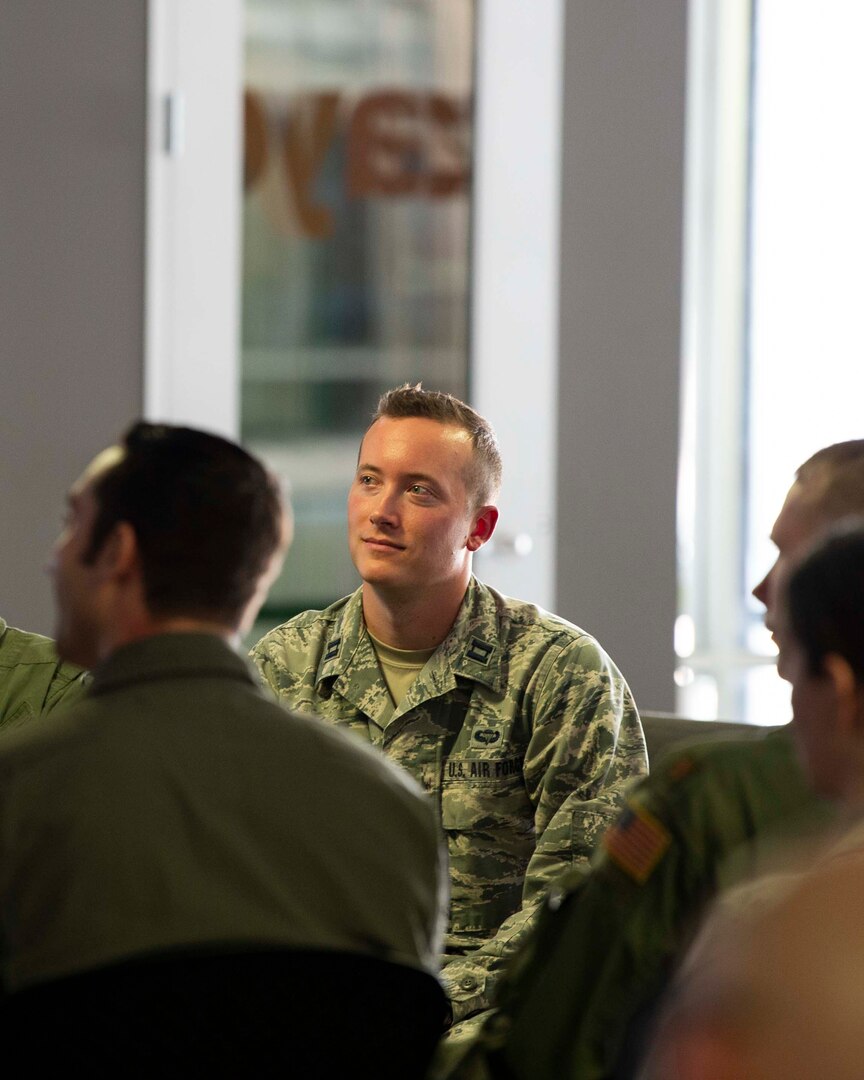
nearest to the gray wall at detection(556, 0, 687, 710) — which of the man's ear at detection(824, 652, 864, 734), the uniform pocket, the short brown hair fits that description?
the uniform pocket

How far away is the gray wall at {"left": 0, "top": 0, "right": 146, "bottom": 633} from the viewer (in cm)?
349

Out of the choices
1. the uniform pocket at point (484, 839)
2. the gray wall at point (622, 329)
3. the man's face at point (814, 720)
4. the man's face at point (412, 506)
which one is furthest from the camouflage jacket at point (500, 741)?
the gray wall at point (622, 329)

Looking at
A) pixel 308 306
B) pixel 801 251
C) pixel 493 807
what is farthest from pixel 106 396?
pixel 801 251

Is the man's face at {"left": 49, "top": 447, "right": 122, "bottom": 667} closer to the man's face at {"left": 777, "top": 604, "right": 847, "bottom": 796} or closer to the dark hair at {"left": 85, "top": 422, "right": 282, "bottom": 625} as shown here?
the dark hair at {"left": 85, "top": 422, "right": 282, "bottom": 625}

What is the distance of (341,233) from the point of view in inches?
157

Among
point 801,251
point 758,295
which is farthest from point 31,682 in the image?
point 801,251

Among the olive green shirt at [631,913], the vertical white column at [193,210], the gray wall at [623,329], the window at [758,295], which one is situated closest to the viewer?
the olive green shirt at [631,913]

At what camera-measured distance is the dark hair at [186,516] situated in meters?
1.34

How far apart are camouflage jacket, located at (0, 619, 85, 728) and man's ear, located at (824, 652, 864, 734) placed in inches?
53.1

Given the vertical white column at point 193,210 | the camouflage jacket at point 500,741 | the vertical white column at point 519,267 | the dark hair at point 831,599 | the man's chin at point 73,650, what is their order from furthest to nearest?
the vertical white column at point 519,267 < the vertical white column at point 193,210 < the camouflage jacket at point 500,741 < the man's chin at point 73,650 < the dark hair at point 831,599

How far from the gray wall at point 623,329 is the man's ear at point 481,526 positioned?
70.3 inches

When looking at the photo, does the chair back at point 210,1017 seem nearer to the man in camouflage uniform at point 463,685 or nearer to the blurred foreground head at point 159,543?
the blurred foreground head at point 159,543

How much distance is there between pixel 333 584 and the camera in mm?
4031

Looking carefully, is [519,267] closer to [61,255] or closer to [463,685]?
[61,255]
